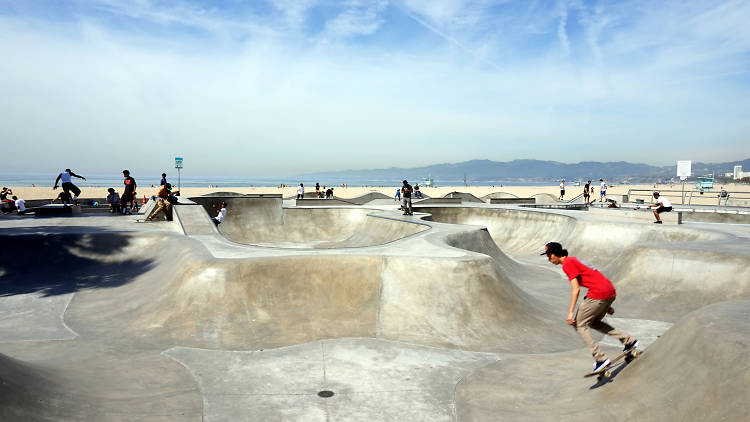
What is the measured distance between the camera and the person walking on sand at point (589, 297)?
212 inches

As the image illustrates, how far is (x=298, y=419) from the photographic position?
223 inches

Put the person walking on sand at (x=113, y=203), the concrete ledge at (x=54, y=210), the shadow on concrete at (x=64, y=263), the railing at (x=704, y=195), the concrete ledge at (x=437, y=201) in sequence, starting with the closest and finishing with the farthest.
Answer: the shadow on concrete at (x=64, y=263), the concrete ledge at (x=54, y=210), the person walking on sand at (x=113, y=203), the railing at (x=704, y=195), the concrete ledge at (x=437, y=201)

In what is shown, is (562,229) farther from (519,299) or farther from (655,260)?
(519,299)

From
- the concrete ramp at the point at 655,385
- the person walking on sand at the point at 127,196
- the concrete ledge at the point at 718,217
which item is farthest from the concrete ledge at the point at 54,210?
the concrete ledge at the point at 718,217

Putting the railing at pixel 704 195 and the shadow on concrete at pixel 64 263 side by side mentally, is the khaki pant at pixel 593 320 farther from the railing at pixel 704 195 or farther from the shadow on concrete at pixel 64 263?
the railing at pixel 704 195

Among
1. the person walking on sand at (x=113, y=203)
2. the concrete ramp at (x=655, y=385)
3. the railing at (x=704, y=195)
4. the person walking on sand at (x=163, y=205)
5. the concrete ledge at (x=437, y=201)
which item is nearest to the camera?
the concrete ramp at (x=655, y=385)

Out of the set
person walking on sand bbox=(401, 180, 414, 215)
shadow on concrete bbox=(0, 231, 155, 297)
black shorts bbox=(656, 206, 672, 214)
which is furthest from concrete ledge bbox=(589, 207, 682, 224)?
shadow on concrete bbox=(0, 231, 155, 297)

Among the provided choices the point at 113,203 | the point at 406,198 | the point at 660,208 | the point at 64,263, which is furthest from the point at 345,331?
the point at 113,203

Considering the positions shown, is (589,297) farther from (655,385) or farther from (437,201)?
(437,201)

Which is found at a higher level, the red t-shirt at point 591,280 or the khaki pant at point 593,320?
the red t-shirt at point 591,280

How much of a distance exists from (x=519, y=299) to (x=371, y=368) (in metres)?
4.20

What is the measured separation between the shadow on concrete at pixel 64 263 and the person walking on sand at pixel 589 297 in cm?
→ 1085

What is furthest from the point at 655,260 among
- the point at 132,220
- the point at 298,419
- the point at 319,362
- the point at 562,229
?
the point at 132,220

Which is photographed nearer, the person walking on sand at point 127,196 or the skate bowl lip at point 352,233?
the skate bowl lip at point 352,233
